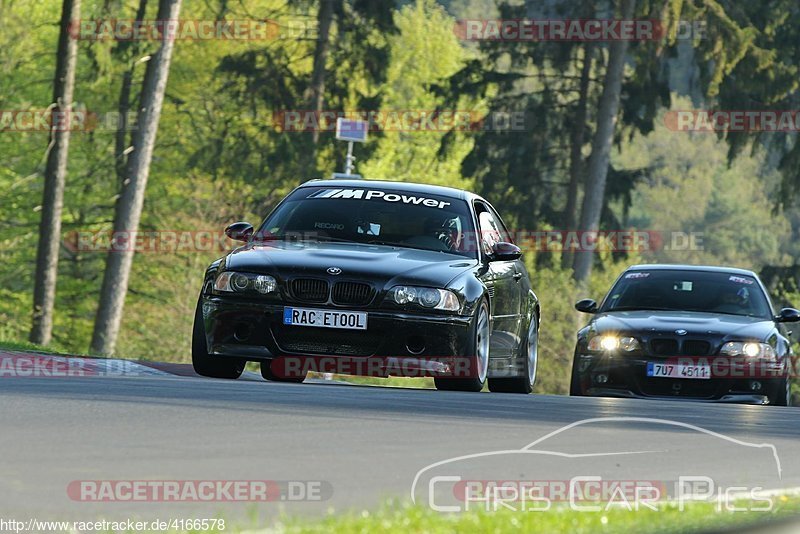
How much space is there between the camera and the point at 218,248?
1759 inches

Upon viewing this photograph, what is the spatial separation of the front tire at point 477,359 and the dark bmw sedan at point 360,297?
0.01m

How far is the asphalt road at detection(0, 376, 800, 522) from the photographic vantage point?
23.0 feet

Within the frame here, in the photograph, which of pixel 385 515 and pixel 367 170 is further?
pixel 367 170

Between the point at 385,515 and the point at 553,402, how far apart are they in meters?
6.15

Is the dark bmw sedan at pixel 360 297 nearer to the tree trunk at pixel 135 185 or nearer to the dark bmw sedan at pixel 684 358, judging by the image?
the dark bmw sedan at pixel 684 358

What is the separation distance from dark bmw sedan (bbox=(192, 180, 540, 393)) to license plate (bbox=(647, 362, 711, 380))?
6.79 feet

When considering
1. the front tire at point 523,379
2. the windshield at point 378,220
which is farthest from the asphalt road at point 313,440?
the front tire at point 523,379

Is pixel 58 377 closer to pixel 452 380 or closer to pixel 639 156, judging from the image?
pixel 452 380

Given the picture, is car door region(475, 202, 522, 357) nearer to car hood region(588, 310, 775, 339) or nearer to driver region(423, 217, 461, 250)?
driver region(423, 217, 461, 250)

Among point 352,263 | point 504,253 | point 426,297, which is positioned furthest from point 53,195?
point 426,297

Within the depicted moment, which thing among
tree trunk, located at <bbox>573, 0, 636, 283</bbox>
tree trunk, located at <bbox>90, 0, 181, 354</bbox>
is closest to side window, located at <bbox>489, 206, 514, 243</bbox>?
tree trunk, located at <bbox>90, 0, 181, 354</bbox>

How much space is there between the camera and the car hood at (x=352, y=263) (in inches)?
502

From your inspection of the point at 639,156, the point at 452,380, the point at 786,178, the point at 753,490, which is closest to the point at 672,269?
the point at 452,380

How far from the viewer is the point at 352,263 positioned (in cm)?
1286
